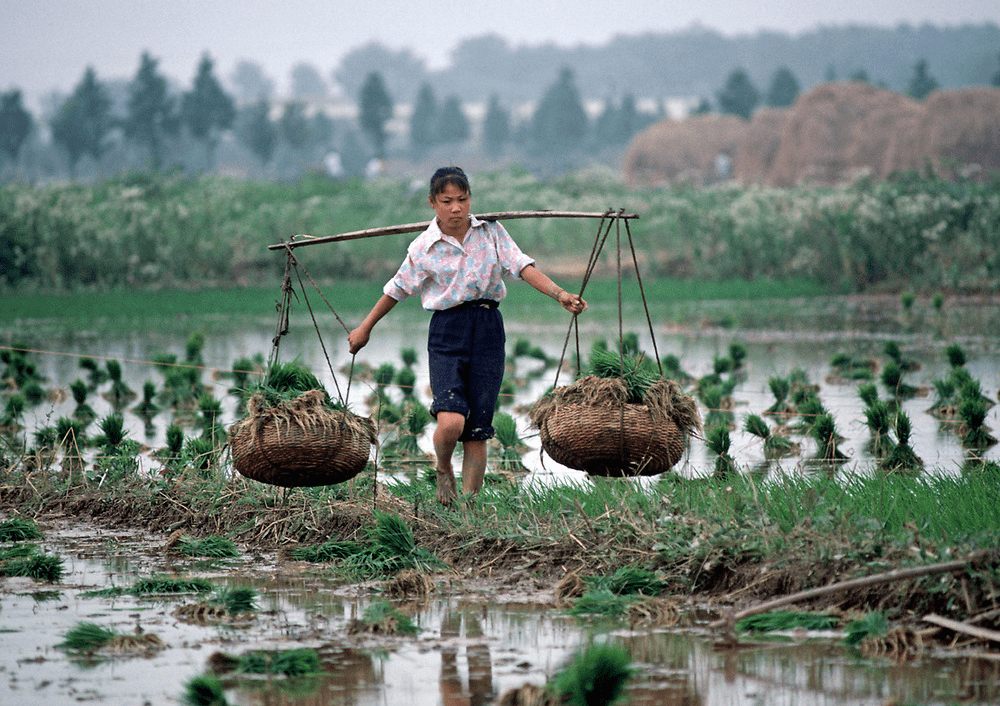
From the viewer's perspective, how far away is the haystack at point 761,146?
144 ft

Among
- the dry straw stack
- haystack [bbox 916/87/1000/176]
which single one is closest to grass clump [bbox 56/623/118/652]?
the dry straw stack

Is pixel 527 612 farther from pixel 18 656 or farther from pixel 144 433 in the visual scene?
pixel 144 433

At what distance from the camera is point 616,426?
5.24m

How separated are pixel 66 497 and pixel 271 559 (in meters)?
1.75

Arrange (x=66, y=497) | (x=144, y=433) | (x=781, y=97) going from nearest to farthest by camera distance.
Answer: (x=66, y=497) → (x=144, y=433) → (x=781, y=97)

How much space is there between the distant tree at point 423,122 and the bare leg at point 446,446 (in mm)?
82162

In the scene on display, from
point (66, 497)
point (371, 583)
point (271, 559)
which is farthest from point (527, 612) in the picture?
point (66, 497)

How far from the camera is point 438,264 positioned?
5617 mm

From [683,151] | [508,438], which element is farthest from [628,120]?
[508,438]

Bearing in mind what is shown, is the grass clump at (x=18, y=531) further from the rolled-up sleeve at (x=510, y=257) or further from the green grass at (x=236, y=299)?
the green grass at (x=236, y=299)

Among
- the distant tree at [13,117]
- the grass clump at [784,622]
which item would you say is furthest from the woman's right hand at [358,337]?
the distant tree at [13,117]

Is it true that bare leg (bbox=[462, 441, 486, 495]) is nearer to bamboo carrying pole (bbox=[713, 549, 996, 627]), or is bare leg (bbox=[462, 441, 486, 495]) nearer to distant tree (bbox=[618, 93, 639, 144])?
bamboo carrying pole (bbox=[713, 549, 996, 627])

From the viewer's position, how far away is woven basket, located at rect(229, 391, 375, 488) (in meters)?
5.36

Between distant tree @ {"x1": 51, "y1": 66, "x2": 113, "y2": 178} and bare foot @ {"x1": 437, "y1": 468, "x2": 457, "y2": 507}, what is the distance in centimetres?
5709
